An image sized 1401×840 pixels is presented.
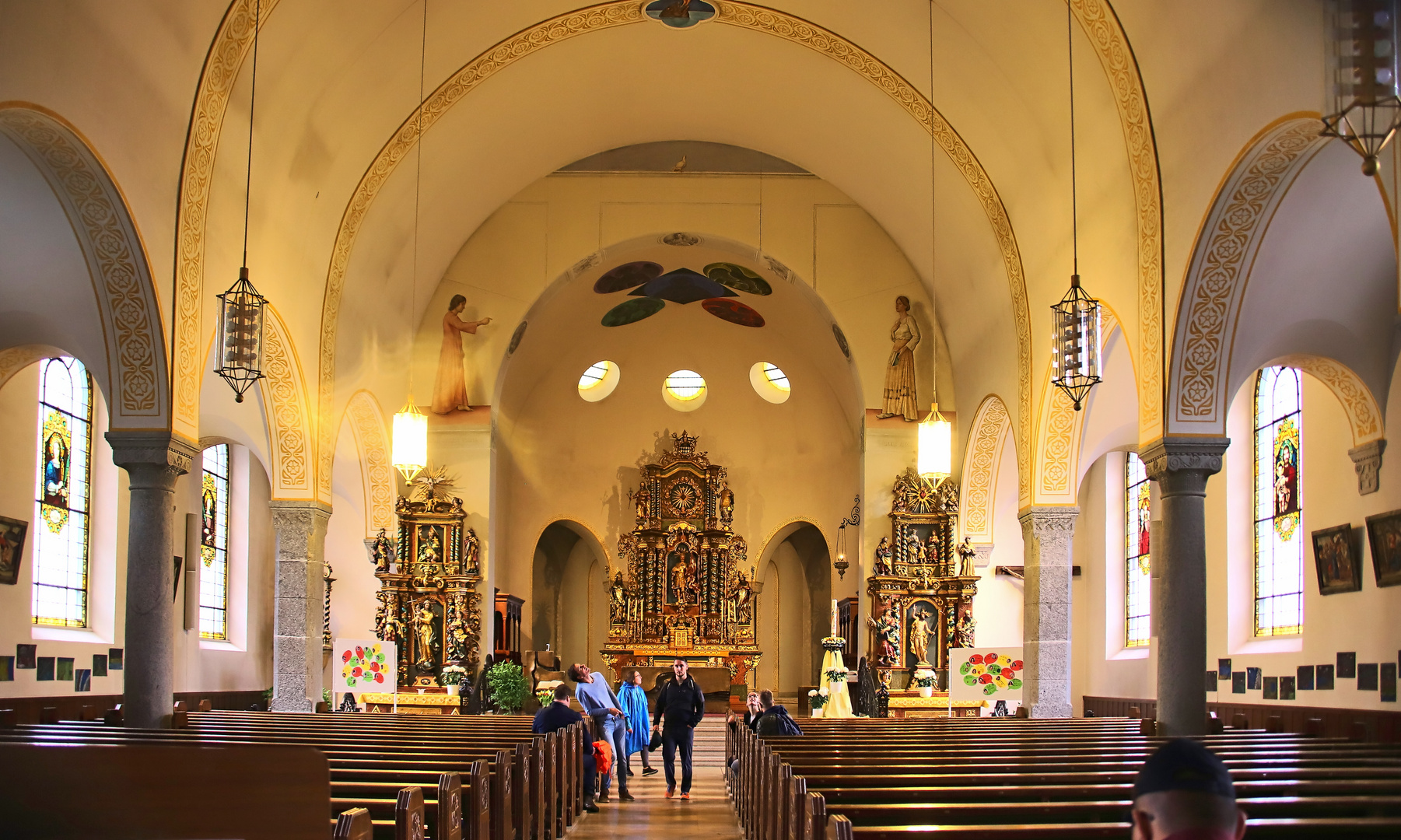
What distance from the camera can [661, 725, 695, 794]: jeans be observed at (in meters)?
12.2

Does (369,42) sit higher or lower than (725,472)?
higher

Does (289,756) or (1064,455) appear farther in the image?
(1064,455)

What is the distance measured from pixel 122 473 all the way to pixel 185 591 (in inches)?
110

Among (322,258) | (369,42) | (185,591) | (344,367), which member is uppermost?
(369,42)

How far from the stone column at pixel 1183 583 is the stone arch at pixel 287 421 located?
383 inches

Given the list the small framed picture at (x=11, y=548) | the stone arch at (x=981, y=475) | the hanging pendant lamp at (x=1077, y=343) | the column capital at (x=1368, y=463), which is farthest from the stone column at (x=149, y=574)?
the stone arch at (x=981, y=475)

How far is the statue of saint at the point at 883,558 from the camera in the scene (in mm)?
20438

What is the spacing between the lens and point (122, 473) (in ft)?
53.3

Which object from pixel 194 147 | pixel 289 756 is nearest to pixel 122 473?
pixel 194 147

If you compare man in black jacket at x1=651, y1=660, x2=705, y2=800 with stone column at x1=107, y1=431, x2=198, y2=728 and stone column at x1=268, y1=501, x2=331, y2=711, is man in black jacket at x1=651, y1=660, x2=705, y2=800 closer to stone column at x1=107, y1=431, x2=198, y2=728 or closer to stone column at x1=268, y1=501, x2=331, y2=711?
stone column at x1=107, y1=431, x2=198, y2=728

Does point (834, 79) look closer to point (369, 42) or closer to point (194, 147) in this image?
point (369, 42)

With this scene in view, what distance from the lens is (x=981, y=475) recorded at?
20.4 m

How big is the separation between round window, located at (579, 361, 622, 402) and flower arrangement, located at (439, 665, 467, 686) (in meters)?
8.46

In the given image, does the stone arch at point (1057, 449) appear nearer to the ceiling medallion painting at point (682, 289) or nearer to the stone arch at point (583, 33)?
the stone arch at point (583, 33)
